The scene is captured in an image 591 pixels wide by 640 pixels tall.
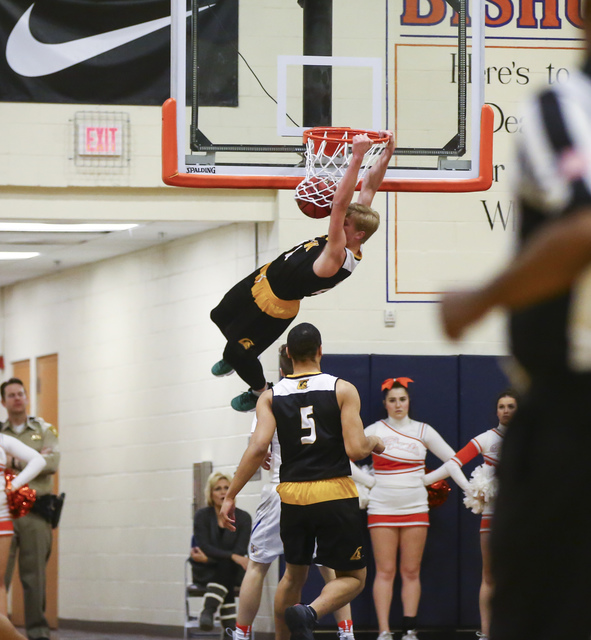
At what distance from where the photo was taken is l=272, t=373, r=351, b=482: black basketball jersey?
636 centimetres

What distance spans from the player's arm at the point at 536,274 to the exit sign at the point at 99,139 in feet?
25.0

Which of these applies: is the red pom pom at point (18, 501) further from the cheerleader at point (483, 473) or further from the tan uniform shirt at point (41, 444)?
the cheerleader at point (483, 473)

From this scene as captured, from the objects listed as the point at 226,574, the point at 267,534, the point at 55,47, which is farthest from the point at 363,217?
the point at 55,47

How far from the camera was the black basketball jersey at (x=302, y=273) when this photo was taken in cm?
599

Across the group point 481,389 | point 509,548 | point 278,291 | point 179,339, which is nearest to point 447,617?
point 481,389

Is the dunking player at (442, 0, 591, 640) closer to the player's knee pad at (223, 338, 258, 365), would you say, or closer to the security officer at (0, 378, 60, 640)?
the player's knee pad at (223, 338, 258, 365)

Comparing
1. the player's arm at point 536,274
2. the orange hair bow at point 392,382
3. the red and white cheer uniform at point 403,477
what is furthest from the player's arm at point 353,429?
the player's arm at point 536,274

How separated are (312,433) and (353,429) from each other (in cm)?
24

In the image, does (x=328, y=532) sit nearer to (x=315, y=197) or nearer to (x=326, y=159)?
(x=315, y=197)

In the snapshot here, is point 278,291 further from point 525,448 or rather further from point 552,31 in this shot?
point 552,31

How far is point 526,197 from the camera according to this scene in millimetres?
2139

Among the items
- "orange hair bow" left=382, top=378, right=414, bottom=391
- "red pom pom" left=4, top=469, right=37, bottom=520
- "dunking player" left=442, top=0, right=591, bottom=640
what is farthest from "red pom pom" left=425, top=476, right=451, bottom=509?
"dunking player" left=442, top=0, right=591, bottom=640

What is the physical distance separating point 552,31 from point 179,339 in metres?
4.38

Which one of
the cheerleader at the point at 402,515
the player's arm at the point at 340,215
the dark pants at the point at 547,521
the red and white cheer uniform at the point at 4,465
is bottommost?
the cheerleader at the point at 402,515
